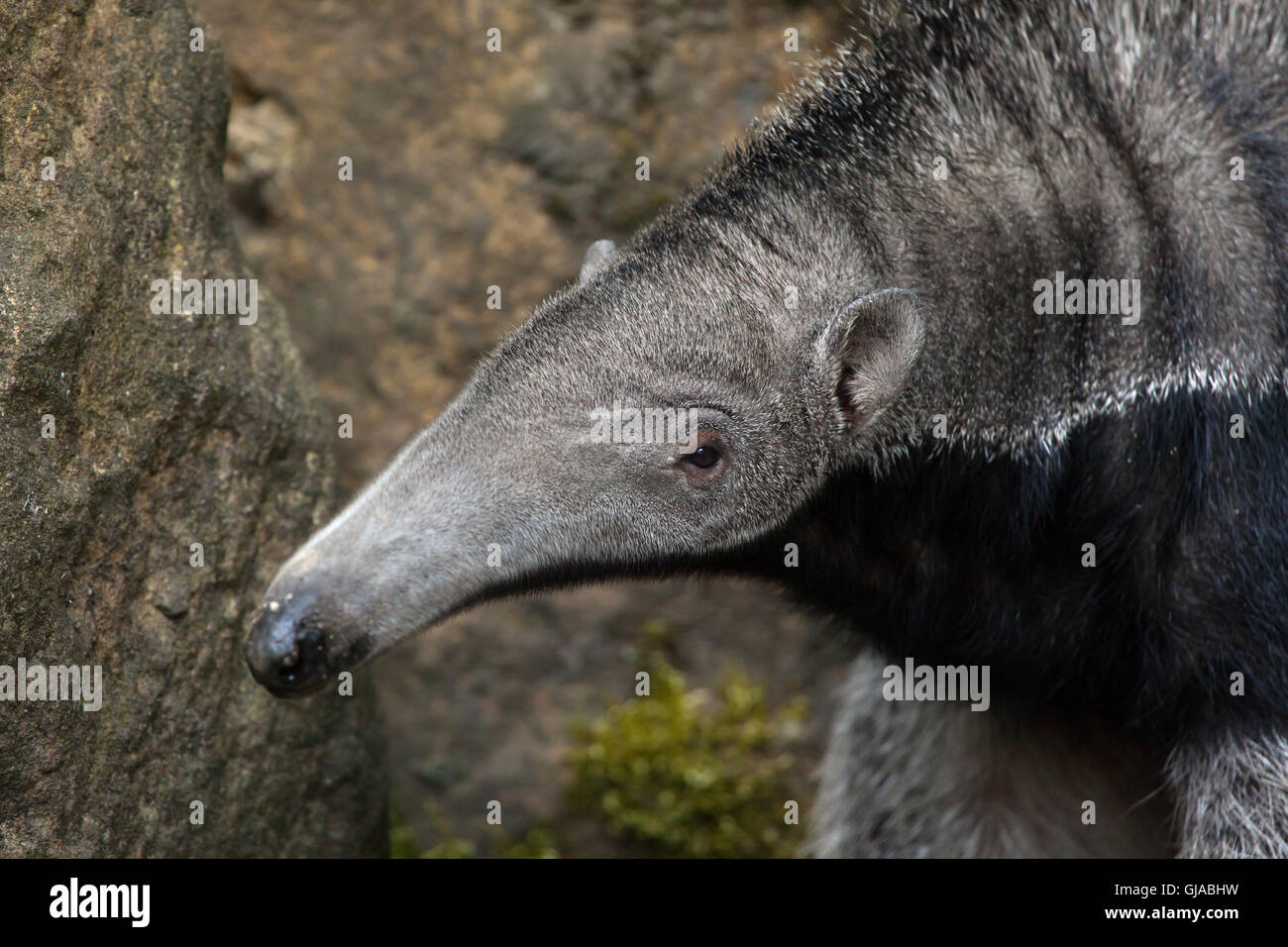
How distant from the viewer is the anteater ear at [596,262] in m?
3.79

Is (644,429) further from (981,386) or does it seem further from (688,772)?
(688,772)

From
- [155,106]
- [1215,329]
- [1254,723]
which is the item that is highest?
[155,106]

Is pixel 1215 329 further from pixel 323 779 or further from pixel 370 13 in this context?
pixel 370 13

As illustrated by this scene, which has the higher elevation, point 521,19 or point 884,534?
point 521,19

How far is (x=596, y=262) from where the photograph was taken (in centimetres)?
394

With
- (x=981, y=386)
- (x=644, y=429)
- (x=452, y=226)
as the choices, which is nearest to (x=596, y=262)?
(x=644, y=429)

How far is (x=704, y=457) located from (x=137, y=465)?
5.15ft

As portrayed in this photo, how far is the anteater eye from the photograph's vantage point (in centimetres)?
353

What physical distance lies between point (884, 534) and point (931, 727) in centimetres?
166

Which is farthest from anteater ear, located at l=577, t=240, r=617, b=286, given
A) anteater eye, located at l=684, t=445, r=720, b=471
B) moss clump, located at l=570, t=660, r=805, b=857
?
moss clump, located at l=570, t=660, r=805, b=857

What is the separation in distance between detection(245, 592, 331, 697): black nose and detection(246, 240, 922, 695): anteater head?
7.0 inches

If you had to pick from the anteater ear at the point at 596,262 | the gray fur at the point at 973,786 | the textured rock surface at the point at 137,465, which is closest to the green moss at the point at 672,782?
the gray fur at the point at 973,786

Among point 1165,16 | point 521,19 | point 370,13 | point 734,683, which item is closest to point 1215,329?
point 1165,16

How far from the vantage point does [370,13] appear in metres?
5.61
